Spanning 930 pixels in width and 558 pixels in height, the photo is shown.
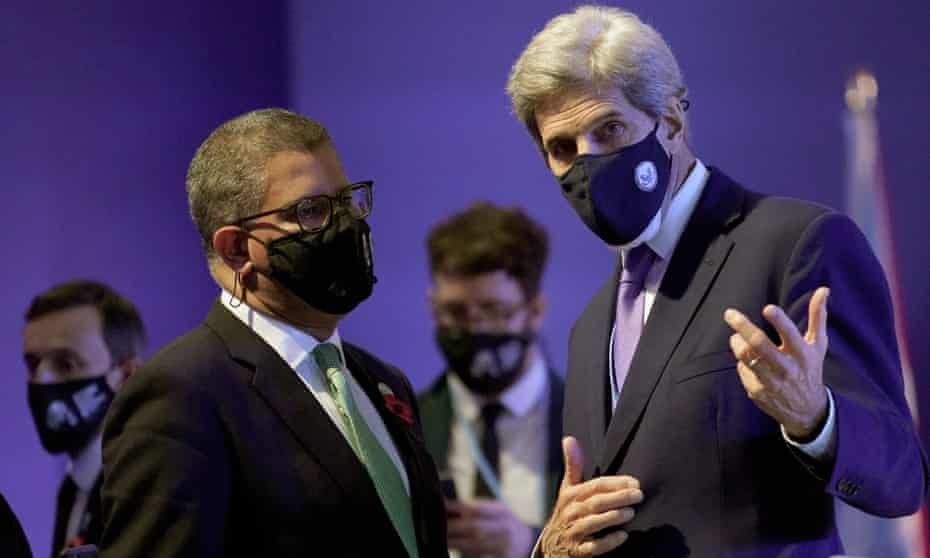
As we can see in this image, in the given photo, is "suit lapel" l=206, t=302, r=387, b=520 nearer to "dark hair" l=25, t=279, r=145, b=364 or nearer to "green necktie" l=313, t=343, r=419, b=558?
"green necktie" l=313, t=343, r=419, b=558

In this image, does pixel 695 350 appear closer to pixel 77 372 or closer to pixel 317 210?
pixel 317 210

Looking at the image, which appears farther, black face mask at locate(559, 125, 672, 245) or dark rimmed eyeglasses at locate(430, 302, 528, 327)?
dark rimmed eyeglasses at locate(430, 302, 528, 327)

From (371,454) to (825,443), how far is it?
2.57ft

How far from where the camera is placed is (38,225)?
5.13 m

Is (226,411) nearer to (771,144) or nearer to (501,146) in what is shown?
(771,144)

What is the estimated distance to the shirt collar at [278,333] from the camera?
2502 mm

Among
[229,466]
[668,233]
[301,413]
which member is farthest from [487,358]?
[229,466]

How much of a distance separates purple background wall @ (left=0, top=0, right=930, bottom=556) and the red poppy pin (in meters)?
1.52

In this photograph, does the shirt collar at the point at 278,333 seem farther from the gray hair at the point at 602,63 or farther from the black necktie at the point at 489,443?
the black necktie at the point at 489,443

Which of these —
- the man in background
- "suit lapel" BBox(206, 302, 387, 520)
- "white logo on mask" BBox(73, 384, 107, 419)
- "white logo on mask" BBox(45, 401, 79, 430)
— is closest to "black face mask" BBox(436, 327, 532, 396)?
the man in background

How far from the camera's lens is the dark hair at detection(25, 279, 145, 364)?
15.3ft

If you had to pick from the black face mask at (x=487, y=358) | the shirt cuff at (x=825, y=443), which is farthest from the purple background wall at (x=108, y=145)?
the shirt cuff at (x=825, y=443)

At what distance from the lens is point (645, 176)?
2.59 m

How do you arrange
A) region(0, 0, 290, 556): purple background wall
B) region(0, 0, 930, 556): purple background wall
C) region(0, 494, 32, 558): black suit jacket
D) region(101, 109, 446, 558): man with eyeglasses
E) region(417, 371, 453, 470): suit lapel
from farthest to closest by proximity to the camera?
region(0, 0, 290, 556): purple background wall
region(417, 371, 453, 470): suit lapel
region(0, 0, 930, 556): purple background wall
region(0, 494, 32, 558): black suit jacket
region(101, 109, 446, 558): man with eyeglasses
